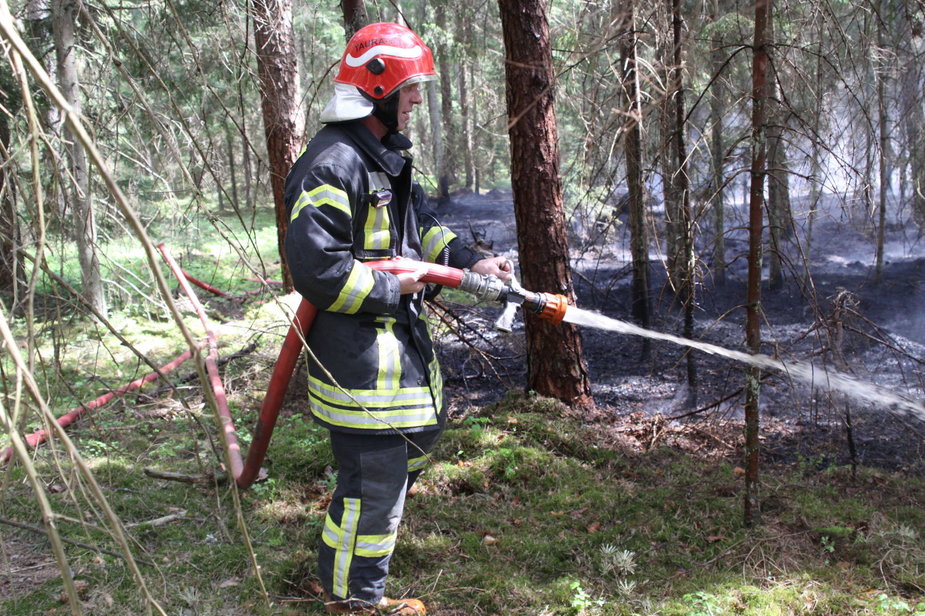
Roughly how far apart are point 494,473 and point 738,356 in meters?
1.78

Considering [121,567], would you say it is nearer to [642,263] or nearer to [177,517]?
[177,517]

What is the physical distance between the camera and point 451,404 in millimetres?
5980

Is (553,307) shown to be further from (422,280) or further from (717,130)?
(717,130)

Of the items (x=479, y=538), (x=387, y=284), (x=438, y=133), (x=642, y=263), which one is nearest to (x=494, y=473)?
(x=479, y=538)

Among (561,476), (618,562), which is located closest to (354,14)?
(561,476)

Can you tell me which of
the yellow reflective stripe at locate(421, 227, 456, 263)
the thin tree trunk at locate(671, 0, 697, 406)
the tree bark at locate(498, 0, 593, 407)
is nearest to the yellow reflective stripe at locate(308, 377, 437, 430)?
the yellow reflective stripe at locate(421, 227, 456, 263)

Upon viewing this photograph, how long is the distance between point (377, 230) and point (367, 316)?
370mm

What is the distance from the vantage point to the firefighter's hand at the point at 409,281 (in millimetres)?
2811

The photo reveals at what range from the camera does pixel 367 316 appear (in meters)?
2.84

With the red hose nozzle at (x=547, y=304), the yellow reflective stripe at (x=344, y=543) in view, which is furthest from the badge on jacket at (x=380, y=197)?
the yellow reflective stripe at (x=344, y=543)

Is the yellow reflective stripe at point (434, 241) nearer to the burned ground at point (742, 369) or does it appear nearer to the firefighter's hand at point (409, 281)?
the firefighter's hand at point (409, 281)

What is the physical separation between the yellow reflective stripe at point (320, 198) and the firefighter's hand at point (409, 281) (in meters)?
0.38

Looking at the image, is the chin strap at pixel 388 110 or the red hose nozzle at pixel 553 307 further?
the red hose nozzle at pixel 553 307

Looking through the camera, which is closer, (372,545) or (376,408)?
(376,408)
